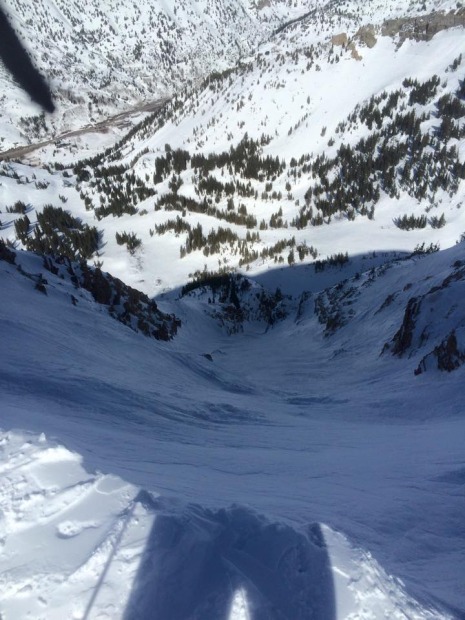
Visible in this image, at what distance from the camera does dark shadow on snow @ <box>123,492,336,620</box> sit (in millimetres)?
1392

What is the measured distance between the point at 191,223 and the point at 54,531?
84.8 feet

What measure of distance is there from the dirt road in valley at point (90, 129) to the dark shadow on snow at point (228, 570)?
65.7 metres

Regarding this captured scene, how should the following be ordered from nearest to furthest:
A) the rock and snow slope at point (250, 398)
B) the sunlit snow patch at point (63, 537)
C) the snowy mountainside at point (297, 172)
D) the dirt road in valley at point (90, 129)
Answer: the sunlit snow patch at point (63, 537) < the rock and snow slope at point (250, 398) < the snowy mountainside at point (297, 172) < the dirt road in valley at point (90, 129)

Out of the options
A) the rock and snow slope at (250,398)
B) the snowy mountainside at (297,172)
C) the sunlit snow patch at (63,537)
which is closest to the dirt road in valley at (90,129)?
the snowy mountainside at (297,172)

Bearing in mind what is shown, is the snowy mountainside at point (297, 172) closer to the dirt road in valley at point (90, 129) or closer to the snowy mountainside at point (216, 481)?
the snowy mountainside at point (216, 481)

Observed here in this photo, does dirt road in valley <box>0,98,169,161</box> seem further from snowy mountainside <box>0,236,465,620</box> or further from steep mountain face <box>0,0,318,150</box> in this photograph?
snowy mountainside <box>0,236,465,620</box>

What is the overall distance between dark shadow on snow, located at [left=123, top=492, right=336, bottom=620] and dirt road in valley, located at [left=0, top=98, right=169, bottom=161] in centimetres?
6574

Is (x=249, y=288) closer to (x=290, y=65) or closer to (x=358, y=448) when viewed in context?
(x=358, y=448)

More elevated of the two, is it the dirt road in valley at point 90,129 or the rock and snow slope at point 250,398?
the dirt road in valley at point 90,129

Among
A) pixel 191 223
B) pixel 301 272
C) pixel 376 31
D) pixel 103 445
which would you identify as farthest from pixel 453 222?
pixel 376 31

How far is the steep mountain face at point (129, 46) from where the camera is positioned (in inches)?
3255

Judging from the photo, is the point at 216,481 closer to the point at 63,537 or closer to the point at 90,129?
the point at 63,537

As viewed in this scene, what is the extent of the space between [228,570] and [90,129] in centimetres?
8490

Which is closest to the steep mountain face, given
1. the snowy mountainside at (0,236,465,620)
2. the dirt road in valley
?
the dirt road in valley
